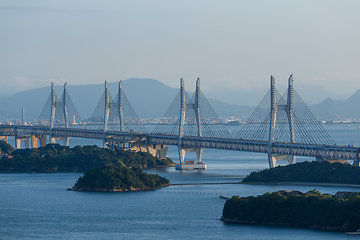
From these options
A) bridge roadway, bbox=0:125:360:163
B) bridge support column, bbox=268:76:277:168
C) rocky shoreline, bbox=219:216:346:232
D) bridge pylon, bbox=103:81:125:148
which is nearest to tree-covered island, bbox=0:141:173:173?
bridge roadway, bbox=0:125:360:163

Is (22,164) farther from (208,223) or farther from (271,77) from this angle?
(208,223)

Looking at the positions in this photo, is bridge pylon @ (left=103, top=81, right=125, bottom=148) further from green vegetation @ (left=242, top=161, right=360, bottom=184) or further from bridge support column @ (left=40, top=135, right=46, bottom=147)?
green vegetation @ (left=242, top=161, right=360, bottom=184)

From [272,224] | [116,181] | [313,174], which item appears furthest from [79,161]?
[272,224]

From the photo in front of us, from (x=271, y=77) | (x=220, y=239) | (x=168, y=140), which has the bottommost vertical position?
(x=220, y=239)

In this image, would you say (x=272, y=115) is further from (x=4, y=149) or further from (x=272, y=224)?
(x=4, y=149)

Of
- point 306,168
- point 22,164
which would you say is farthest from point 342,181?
point 22,164
